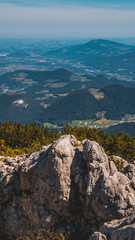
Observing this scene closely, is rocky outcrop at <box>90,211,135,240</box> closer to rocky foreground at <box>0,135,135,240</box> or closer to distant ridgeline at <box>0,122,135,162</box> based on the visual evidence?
rocky foreground at <box>0,135,135,240</box>

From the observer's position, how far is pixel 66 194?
1414cm

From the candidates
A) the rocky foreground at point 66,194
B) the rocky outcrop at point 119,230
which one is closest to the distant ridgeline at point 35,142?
the rocky foreground at point 66,194

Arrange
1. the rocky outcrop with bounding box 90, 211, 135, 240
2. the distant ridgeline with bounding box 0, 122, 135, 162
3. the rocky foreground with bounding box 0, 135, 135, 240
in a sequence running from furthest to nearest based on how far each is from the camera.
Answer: the distant ridgeline with bounding box 0, 122, 135, 162 < the rocky foreground with bounding box 0, 135, 135, 240 < the rocky outcrop with bounding box 90, 211, 135, 240

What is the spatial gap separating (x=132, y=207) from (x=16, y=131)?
24.1 m

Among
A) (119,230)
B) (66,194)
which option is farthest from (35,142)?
(119,230)

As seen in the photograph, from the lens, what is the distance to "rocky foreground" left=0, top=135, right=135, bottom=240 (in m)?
13.1

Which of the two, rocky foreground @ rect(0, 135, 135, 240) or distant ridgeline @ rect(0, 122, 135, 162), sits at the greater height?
rocky foreground @ rect(0, 135, 135, 240)

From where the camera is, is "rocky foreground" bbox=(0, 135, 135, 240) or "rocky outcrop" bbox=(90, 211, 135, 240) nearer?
"rocky outcrop" bbox=(90, 211, 135, 240)

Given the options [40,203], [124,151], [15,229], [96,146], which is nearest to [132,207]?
[96,146]

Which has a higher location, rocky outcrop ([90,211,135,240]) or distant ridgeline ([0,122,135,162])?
rocky outcrop ([90,211,135,240])

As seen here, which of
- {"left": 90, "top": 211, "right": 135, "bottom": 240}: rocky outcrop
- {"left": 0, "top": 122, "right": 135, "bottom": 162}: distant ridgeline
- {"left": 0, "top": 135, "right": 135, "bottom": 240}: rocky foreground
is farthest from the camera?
{"left": 0, "top": 122, "right": 135, "bottom": 162}: distant ridgeline

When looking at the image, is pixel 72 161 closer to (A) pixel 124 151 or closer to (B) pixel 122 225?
(B) pixel 122 225

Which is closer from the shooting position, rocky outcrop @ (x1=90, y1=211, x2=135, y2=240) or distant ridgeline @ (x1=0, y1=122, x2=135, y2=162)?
rocky outcrop @ (x1=90, y1=211, x2=135, y2=240)

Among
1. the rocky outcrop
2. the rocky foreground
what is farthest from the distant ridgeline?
the rocky outcrop
